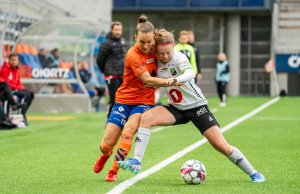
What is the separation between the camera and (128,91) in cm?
1098

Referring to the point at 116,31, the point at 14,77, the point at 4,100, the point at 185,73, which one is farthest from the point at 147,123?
the point at 14,77

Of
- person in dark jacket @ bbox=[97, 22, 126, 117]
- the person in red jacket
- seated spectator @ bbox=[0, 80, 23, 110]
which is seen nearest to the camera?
person in dark jacket @ bbox=[97, 22, 126, 117]

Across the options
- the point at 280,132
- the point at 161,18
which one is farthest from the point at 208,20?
the point at 280,132

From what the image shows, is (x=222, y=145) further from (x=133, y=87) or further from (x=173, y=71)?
(x=133, y=87)

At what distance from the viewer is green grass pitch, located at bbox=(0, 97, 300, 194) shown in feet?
33.3

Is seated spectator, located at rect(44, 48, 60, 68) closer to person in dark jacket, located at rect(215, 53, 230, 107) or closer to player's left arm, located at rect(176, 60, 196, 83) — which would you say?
person in dark jacket, located at rect(215, 53, 230, 107)

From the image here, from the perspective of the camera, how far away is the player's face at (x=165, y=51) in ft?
33.9

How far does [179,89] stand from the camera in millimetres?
10508

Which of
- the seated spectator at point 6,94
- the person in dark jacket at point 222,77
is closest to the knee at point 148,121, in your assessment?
the seated spectator at point 6,94

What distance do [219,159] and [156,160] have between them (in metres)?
0.90

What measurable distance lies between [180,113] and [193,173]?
2.24ft

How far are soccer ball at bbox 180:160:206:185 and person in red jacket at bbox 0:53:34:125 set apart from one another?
11351 mm

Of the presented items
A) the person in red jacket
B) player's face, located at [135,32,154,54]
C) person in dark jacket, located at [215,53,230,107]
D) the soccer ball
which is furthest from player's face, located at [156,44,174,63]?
person in dark jacket, located at [215,53,230,107]

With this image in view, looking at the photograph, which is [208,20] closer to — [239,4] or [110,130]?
[239,4]
